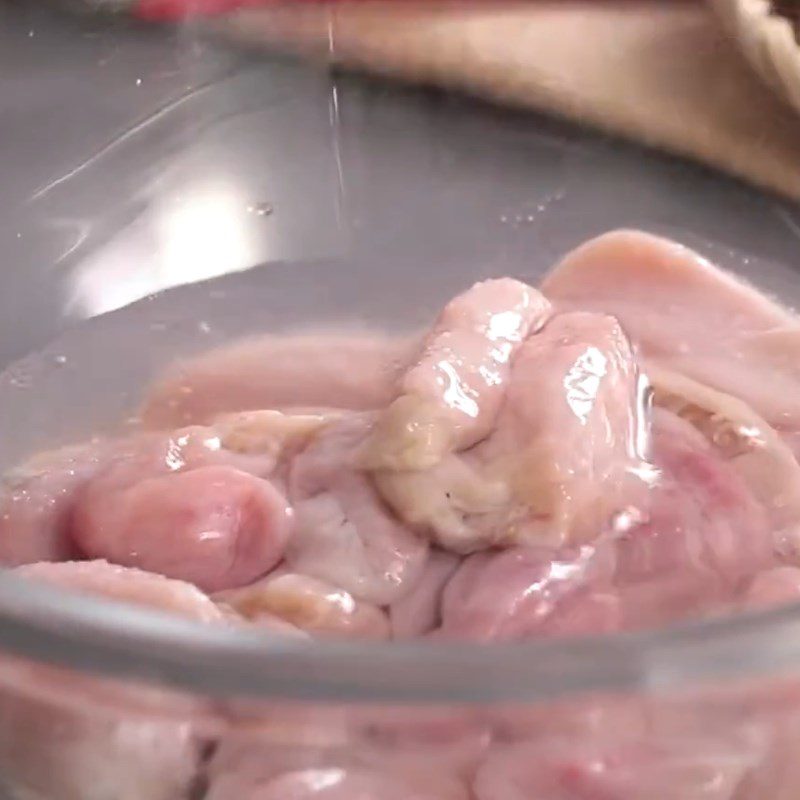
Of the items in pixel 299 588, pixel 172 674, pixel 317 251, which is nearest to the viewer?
pixel 172 674

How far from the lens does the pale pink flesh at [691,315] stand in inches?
17.6

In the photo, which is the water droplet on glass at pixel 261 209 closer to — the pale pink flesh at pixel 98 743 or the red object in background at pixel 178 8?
the red object in background at pixel 178 8

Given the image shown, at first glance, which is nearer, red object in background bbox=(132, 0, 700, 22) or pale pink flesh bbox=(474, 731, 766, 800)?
pale pink flesh bbox=(474, 731, 766, 800)

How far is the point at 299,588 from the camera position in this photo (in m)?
0.32

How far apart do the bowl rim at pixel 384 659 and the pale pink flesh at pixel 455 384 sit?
0.14 meters

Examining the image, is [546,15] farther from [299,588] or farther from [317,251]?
[299,588]

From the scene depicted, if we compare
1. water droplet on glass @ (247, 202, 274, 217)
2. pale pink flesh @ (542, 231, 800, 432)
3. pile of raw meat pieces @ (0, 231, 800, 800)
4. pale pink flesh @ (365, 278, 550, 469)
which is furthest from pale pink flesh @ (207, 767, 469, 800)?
water droplet on glass @ (247, 202, 274, 217)

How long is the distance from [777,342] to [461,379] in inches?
5.6

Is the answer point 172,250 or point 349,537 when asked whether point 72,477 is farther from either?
point 172,250

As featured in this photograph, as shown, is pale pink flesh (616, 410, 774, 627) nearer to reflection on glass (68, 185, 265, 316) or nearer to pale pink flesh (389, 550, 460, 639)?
pale pink flesh (389, 550, 460, 639)

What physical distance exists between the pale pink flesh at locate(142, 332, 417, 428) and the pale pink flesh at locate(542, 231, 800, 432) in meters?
0.07

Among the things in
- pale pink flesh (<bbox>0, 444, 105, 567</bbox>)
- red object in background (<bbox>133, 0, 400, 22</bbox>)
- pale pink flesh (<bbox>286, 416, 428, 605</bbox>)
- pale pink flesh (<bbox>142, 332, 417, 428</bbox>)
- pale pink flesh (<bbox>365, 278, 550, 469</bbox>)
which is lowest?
pale pink flesh (<bbox>142, 332, 417, 428</bbox>)

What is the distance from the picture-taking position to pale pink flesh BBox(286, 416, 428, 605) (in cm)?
33

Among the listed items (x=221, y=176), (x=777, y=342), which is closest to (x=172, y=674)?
(x=777, y=342)
